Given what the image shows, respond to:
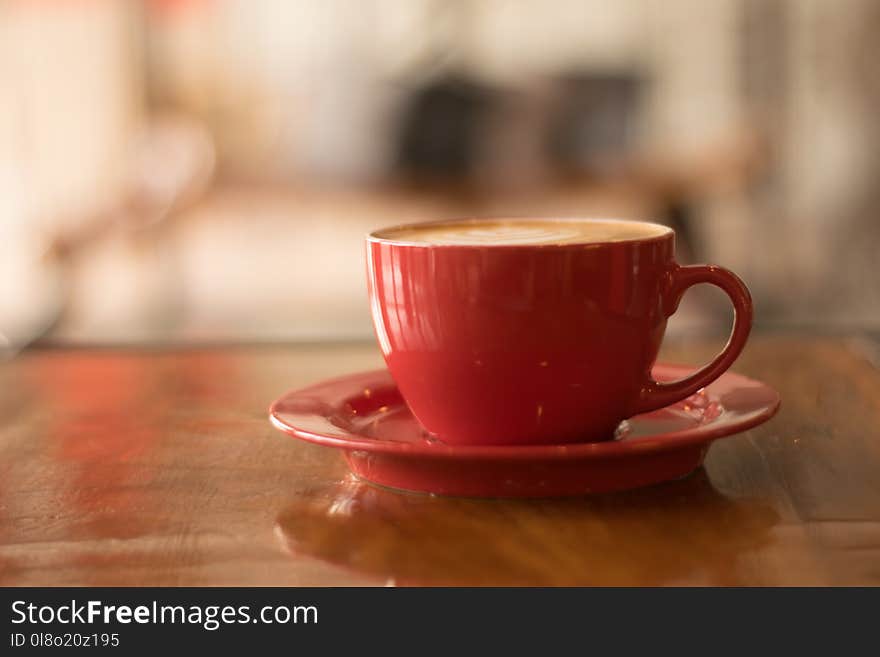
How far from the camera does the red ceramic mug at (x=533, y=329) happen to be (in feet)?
1.21

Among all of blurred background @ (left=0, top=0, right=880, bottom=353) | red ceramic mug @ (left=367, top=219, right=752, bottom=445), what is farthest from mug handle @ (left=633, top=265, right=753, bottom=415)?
blurred background @ (left=0, top=0, right=880, bottom=353)

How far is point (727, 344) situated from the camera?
397 mm

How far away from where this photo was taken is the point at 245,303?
2.88 metres

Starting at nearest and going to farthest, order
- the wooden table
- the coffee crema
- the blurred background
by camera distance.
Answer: the wooden table < the coffee crema < the blurred background

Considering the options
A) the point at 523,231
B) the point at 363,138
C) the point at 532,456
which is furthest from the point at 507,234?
the point at 363,138

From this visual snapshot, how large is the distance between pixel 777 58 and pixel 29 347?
2353mm

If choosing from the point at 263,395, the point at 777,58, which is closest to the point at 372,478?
the point at 263,395

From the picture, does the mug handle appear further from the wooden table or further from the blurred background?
the blurred background

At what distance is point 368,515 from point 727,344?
5.4 inches

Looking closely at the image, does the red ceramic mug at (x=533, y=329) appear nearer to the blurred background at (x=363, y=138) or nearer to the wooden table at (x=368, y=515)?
the wooden table at (x=368, y=515)

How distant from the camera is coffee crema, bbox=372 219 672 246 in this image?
1.35 ft

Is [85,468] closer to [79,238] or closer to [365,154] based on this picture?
[365,154]

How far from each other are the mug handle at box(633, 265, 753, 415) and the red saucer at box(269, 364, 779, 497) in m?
0.01

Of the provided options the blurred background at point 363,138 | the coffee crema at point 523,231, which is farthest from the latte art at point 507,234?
the blurred background at point 363,138
